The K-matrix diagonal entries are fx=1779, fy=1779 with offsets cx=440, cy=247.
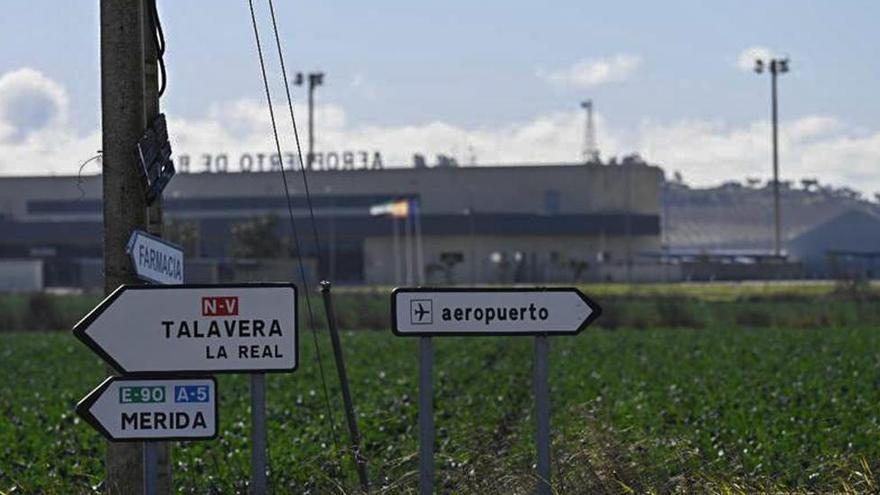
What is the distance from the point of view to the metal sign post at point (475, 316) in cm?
941

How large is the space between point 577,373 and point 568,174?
73.7 m

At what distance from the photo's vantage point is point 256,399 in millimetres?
9234

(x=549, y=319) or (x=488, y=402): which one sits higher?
(x=549, y=319)

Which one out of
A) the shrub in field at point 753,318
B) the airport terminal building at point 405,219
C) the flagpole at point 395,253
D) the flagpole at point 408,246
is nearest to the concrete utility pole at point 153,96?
the shrub in field at point 753,318

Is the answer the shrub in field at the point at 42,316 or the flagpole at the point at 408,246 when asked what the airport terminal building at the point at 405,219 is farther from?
the shrub in field at the point at 42,316

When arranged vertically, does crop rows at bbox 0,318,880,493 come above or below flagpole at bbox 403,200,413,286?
below

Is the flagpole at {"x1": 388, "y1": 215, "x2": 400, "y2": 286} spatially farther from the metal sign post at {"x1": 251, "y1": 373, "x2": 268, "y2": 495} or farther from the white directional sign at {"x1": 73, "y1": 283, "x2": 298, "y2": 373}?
the white directional sign at {"x1": 73, "y1": 283, "x2": 298, "y2": 373}

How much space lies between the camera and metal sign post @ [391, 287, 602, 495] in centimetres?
941

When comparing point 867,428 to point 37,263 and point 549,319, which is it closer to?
point 549,319

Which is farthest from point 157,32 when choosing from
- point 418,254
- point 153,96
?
point 418,254

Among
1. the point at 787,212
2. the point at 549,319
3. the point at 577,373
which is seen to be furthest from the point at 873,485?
the point at 787,212

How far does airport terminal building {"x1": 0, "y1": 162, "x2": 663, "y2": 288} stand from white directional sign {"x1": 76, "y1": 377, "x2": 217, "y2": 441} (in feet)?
280

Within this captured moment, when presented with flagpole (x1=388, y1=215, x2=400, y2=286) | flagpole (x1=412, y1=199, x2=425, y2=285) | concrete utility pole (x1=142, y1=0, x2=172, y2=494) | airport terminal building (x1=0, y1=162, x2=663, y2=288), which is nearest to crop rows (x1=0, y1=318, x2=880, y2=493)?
concrete utility pole (x1=142, y1=0, x2=172, y2=494)

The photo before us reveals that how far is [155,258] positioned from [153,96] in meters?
1.10
